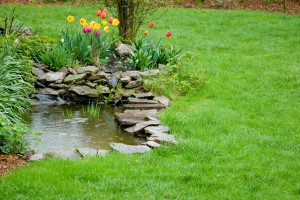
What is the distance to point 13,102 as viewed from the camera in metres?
7.28

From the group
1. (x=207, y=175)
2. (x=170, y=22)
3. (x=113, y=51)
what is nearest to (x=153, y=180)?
(x=207, y=175)

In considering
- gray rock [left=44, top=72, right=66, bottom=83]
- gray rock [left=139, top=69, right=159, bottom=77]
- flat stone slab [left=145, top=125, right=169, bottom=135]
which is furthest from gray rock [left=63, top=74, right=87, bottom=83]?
flat stone slab [left=145, top=125, right=169, bottom=135]

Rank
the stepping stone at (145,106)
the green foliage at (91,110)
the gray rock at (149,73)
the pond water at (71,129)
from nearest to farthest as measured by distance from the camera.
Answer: the pond water at (71,129), the green foliage at (91,110), the stepping stone at (145,106), the gray rock at (149,73)

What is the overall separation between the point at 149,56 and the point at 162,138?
339 centimetres

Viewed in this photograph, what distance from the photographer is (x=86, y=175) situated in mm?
5656

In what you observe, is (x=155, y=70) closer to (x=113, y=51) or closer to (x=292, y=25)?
(x=113, y=51)

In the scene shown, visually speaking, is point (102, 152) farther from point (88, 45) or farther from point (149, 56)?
point (149, 56)

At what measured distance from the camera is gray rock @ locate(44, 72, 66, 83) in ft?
29.9

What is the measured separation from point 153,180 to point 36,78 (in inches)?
163

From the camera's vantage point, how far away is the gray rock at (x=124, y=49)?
10523 mm

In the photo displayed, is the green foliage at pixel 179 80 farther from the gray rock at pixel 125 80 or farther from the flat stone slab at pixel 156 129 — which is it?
the flat stone slab at pixel 156 129

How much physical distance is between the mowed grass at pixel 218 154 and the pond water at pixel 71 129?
2.19 ft

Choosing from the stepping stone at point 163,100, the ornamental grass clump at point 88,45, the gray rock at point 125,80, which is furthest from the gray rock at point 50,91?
the stepping stone at point 163,100

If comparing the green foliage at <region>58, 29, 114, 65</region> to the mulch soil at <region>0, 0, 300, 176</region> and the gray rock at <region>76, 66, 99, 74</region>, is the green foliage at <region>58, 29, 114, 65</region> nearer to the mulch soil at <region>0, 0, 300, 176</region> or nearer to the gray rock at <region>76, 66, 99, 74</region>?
the gray rock at <region>76, 66, 99, 74</region>
